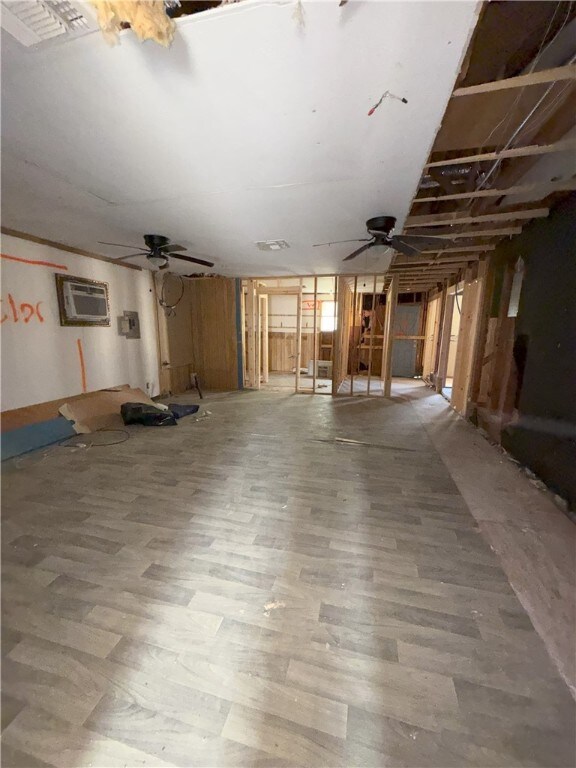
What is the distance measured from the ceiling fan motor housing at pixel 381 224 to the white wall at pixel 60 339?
102 inches

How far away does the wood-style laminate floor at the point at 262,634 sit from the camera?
1009 mm

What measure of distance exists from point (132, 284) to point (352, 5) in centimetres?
479

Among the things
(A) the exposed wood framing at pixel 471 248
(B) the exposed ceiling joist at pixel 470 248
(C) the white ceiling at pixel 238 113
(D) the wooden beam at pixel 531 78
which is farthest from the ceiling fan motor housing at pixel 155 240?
(A) the exposed wood framing at pixel 471 248

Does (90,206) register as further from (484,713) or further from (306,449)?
(484,713)

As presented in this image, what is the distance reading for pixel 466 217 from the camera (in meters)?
2.98

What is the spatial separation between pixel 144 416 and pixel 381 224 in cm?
369

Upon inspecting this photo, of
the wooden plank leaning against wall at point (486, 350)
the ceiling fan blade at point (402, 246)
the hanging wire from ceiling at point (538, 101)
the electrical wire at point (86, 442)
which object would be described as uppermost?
the hanging wire from ceiling at point (538, 101)

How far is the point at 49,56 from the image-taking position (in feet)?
3.90

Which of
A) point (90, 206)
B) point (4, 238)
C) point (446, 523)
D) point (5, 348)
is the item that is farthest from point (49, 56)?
point (446, 523)

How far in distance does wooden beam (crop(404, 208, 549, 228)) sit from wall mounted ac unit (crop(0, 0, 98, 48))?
2.86 metres

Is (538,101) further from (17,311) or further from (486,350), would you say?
(486,350)

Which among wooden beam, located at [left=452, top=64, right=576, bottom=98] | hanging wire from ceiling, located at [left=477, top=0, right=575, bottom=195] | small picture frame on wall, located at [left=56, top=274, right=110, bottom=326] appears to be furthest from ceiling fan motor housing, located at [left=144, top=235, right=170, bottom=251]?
hanging wire from ceiling, located at [left=477, top=0, right=575, bottom=195]

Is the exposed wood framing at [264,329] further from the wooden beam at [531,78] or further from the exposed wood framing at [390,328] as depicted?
the wooden beam at [531,78]

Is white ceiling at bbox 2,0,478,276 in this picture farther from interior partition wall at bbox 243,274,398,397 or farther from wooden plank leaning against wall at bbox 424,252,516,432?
interior partition wall at bbox 243,274,398,397
